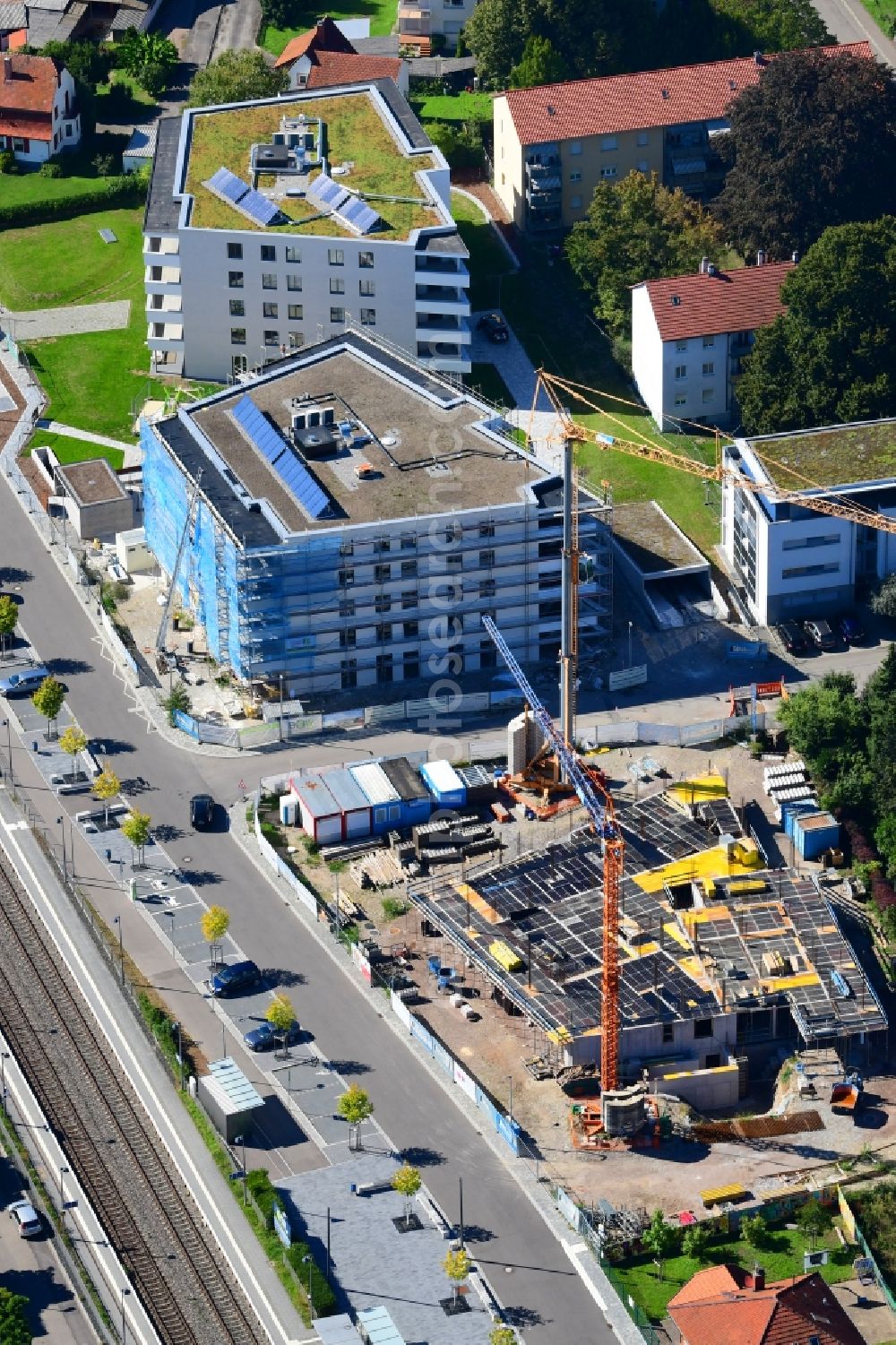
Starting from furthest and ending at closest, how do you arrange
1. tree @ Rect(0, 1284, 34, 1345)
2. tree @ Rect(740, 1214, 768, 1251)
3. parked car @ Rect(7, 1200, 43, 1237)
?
tree @ Rect(740, 1214, 768, 1251) < parked car @ Rect(7, 1200, 43, 1237) < tree @ Rect(0, 1284, 34, 1345)

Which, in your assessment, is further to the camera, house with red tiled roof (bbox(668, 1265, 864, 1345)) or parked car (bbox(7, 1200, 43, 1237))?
parked car (bbox(7, 1200, 43, 1237))

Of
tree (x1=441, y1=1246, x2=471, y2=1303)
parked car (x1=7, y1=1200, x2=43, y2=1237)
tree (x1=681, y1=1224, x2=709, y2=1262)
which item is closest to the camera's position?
tree (x1=441, y1=1246, x2=471, y2=1303)

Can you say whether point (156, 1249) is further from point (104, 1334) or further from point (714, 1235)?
point (714, 1235)

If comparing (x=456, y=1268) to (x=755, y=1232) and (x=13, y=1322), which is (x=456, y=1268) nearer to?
(x=755, y=1232)

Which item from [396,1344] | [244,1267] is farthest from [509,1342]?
[244,1267]

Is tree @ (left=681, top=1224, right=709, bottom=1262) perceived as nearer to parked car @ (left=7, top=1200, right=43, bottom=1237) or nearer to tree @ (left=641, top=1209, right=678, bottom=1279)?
tree @ (left=641, top=1209, right=678, bottom=1279)

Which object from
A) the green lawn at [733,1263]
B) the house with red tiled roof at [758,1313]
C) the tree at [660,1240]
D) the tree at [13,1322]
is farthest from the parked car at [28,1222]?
the house with red tiled roof at [758,1313]

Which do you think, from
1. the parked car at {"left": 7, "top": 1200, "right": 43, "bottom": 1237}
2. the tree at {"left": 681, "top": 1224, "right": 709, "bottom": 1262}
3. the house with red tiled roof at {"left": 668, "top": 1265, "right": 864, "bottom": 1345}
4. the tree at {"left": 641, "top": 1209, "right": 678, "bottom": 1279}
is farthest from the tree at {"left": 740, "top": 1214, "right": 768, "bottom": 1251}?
the parked car at {"left": 7, "top": 1200, "right": 43, "bottom": 1237}
